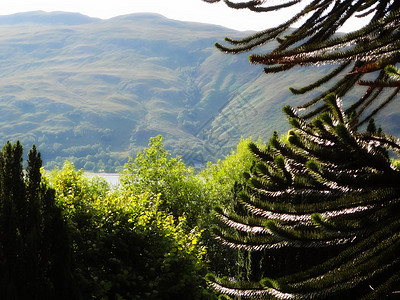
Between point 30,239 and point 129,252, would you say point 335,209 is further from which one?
point 129,252

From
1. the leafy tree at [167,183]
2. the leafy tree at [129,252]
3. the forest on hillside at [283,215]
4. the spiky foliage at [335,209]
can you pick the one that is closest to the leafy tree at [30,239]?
the forest on hillside at [283,215]

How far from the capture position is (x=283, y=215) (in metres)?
3.05

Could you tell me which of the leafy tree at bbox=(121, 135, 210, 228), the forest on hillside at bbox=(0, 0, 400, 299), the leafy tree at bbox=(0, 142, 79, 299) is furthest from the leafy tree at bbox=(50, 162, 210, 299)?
the leafy tree at bbox=(121, 135, 210, 228)

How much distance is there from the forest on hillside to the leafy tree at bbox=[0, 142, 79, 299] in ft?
0.05

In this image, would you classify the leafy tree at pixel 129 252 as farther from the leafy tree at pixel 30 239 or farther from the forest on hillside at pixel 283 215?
the leafy tree at pixel 30 239

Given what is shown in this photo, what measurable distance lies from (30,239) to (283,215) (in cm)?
386

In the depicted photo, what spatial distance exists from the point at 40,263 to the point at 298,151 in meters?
4.24

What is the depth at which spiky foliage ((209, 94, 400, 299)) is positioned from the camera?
8.71 feet

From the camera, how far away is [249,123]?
15225 centimetres

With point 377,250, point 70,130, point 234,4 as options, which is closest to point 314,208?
point 377,250

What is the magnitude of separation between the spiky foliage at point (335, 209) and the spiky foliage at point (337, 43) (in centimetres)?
35

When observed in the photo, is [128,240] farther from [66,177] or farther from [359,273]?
[359,273]

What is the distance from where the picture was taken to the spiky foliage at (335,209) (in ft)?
8.71

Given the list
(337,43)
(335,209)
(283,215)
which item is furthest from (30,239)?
(337,43)
